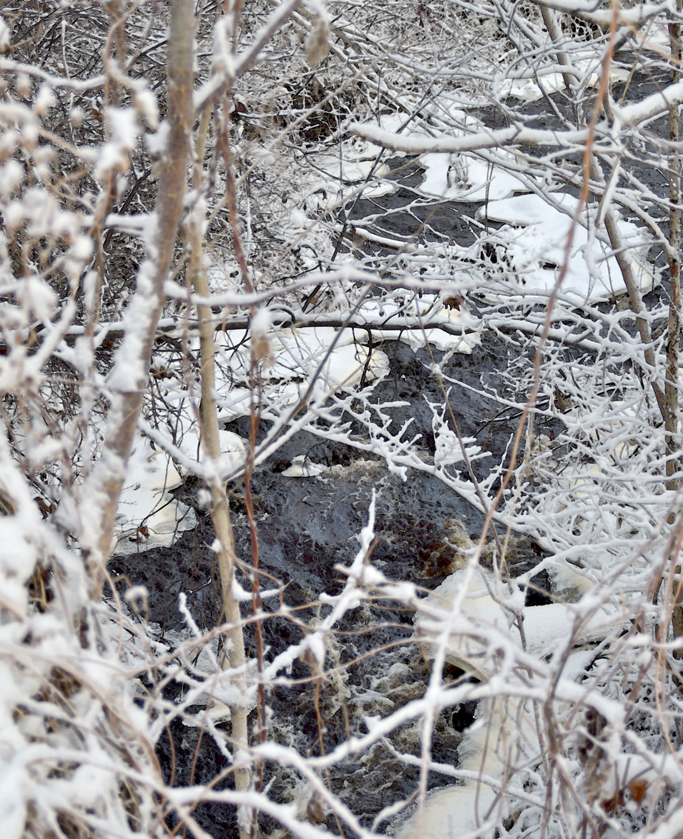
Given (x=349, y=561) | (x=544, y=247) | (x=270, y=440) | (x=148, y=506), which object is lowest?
(x=349, y=561)

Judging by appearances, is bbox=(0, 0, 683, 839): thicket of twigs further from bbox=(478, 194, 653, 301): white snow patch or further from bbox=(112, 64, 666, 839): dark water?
bbox=(478, 194, 653, 301): white snow patch

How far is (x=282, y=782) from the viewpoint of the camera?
340cm

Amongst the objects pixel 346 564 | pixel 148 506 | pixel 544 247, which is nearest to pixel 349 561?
pixel 346 564

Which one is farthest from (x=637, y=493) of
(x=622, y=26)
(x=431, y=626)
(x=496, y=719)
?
(x=431, y=626)

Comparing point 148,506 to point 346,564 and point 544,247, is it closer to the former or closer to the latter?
point 346,564

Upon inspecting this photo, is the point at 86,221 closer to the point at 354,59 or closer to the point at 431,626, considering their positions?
the point at 431,626

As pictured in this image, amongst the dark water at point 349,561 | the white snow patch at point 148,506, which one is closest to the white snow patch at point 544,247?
the dark water at point 349,561

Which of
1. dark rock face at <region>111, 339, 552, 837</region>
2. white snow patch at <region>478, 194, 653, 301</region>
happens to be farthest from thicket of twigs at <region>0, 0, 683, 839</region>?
white snow patch at <region>478, 194, 653, 301</region>

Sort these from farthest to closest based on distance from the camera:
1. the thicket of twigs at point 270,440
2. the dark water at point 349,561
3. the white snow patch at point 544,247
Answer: the white snow patch at point 544,247, the dark water at point 349,561, the thicket of twigs at point 270,440

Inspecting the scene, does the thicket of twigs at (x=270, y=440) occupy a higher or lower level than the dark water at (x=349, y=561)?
higher

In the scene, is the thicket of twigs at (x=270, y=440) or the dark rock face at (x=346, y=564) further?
the dark rock face at (x=346, y=564)

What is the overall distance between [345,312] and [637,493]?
61.6 inches

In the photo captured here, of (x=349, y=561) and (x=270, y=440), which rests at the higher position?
(x=270, y=440)

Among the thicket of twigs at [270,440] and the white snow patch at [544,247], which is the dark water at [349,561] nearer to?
the thicket of twigs at [270,440]
